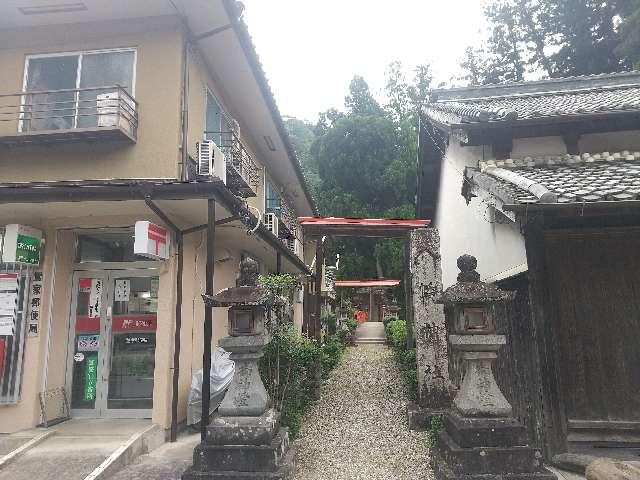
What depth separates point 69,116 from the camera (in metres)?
8.21

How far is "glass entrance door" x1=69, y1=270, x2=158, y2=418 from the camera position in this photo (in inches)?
309

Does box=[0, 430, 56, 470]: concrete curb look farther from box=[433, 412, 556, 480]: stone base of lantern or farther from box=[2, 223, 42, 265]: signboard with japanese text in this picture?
box=[433, 412, 556, 480]: stone base of lantern

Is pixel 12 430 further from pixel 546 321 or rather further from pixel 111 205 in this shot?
pixel 546 321

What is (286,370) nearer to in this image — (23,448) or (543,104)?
(23,448)

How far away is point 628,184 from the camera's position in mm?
5637

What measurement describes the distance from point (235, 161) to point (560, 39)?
2969 centimetres

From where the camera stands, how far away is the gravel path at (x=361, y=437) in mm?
6086

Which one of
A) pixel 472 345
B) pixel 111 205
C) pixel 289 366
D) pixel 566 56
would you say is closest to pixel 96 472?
pixel 289 366

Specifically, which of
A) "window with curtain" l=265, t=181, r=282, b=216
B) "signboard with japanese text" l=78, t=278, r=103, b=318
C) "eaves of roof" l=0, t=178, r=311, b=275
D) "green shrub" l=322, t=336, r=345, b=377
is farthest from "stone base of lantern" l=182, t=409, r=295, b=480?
"window with curtain" l=265, t=181, r=282, b=216

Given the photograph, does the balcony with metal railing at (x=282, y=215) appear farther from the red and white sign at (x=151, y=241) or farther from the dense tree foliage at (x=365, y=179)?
the dense tree foliage at (x=365, y=179)

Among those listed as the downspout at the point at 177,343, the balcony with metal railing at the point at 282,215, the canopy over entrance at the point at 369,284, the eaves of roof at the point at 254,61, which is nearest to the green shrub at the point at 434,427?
the downspout at the point at 177,343

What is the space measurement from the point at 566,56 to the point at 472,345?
3129 centimetres

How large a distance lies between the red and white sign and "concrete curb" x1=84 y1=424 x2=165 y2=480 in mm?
2882

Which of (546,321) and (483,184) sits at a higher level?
(483,184)
